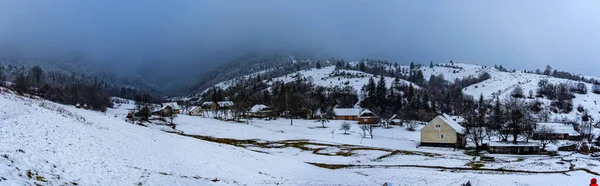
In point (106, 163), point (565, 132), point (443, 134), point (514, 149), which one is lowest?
point (514, 149)

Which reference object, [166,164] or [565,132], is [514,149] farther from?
[166,164]

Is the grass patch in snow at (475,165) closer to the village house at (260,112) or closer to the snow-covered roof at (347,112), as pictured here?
the snow-covered roof at (347,112)

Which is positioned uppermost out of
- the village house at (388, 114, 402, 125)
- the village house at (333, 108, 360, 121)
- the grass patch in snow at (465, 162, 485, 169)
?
the village house at (333, 108, 360, 121)

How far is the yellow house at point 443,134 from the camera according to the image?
235 feet

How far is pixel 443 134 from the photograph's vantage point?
72500 mm

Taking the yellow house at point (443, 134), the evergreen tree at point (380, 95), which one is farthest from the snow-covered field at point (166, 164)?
the evergreen tree at point (380, 95)

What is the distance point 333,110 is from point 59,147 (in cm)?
12887

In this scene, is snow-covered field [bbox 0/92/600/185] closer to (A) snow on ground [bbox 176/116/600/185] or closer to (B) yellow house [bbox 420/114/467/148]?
(A) snow on ground [bbox 176/116/600/185]

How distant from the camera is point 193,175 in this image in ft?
83.3

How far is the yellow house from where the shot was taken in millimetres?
71500

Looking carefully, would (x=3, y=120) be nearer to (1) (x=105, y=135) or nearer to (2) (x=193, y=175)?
(1) (x=105, y=135)

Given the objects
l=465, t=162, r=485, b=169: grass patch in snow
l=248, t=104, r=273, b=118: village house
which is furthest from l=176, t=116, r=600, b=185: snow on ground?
Result: l=248, t=104, r=273, b=118: village house

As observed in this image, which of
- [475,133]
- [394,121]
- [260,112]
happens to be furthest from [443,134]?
[260,112]

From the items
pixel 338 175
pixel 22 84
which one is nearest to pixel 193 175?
pixel 338 175
